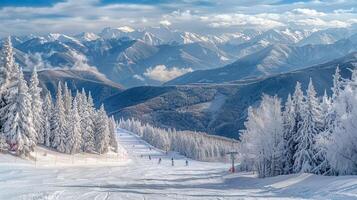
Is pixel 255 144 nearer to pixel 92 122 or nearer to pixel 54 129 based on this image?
pixel 54 129

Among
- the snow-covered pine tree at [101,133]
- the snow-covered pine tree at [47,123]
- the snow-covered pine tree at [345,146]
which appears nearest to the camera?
the snow-covered pine tree at [345,146]

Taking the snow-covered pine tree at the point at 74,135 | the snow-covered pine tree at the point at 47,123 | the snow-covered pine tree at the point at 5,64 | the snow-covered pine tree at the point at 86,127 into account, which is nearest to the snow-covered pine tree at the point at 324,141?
the snow-covered pine tree at the point at 5,64

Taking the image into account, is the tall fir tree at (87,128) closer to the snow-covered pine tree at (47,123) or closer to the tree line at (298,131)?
the snow-covered pine tree at (47,123)

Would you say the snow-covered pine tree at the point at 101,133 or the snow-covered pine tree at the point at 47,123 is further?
the snow-covered pine tree at the point at 101,133

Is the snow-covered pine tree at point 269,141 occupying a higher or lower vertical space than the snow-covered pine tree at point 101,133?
lower

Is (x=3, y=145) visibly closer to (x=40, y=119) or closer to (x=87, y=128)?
(x=40, y=119)

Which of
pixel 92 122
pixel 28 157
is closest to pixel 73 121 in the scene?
pixel 92 122

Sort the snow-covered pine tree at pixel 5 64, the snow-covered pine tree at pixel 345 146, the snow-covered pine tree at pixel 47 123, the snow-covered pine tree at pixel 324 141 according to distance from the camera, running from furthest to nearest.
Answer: the snow-covered pine tree at pixel 47 123 → the snow-covered pine tree at pixel 5 64 → the snow-covered pine tree at pixel 324 141 → the snow-covered pine tree at pixel 345 146
